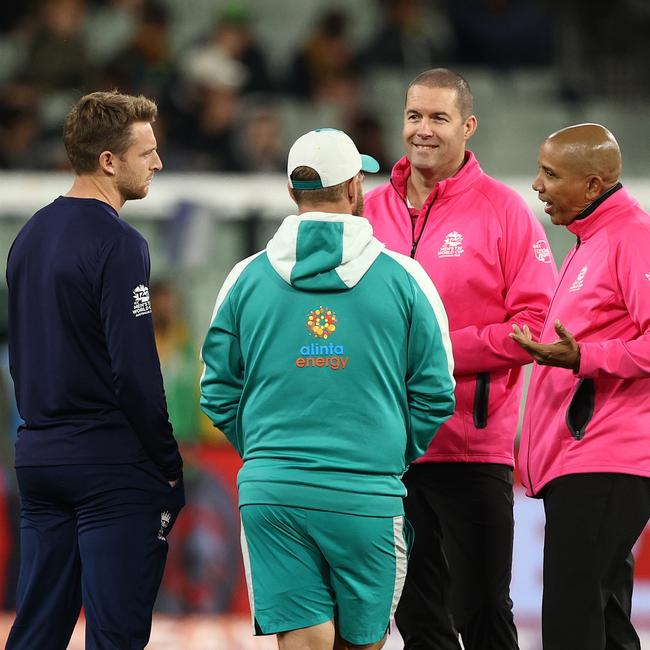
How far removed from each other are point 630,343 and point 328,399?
987 millimetres

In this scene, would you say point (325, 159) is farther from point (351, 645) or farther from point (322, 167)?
point (351, 645)

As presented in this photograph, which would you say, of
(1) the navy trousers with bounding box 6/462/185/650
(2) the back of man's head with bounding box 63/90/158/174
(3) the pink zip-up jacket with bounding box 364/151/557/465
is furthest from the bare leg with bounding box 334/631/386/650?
(2) the back of man's head with bounding box 63/90/158/174

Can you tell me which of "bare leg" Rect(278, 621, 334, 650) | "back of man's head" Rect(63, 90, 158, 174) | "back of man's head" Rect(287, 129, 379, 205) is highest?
"back of man's head" Rect(63, 90, 158, 174)

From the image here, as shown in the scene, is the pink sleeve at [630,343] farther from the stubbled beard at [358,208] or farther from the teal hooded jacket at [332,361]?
the stubbled beard at [358,208]

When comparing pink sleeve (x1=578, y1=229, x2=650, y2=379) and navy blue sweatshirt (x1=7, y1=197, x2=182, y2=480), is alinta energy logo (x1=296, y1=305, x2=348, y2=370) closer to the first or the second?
navy blue sweatshirt (x1=7, y1=197, x2=182, y2=480)

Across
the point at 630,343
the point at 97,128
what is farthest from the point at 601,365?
the point at 97,128

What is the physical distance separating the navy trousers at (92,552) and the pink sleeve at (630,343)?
137 cm

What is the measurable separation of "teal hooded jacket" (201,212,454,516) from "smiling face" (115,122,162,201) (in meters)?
0.48

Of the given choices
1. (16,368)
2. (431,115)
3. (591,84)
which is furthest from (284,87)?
(16,368)

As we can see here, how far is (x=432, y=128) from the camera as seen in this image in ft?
16.1

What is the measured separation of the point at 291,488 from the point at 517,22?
9.59 metres

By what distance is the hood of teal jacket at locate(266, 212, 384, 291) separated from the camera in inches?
155

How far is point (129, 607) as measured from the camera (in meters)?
4.11

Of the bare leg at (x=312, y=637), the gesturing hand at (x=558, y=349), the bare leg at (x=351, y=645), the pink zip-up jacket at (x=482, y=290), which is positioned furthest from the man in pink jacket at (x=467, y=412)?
the bare leg at (x=312, y=637)
